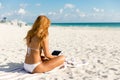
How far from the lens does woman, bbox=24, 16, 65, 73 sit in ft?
18.9

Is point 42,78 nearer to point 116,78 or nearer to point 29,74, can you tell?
point 29,74

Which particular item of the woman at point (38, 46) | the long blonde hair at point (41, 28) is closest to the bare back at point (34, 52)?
the woman at point (38, 46)

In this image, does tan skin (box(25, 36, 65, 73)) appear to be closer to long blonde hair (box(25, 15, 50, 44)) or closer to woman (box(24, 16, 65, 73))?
woman (box(24, 16, 65, 73))

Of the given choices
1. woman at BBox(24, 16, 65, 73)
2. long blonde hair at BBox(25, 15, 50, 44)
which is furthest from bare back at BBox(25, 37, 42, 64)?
long blonde hair at BBox(25, 15, 50, 44)

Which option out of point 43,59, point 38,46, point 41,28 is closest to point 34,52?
point 38,46

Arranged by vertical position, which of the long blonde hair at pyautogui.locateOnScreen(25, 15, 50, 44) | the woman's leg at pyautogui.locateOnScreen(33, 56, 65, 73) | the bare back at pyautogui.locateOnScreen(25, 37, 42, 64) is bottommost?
the woman's leg at pyautogui.locateOnScreen(33, 56, 65, 73)

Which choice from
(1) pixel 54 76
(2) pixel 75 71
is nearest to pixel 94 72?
(2) pixel 75 71

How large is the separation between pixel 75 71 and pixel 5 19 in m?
36.2

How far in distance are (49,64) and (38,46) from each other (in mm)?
569

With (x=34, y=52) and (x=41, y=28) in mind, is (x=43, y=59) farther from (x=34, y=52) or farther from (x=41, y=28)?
(x=41, y=28)

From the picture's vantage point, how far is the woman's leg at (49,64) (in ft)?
19.6

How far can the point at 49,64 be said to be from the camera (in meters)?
6.12

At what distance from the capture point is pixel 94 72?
613 cm

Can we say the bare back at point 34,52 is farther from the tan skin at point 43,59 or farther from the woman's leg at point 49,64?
the woman's leg at point 49,64
